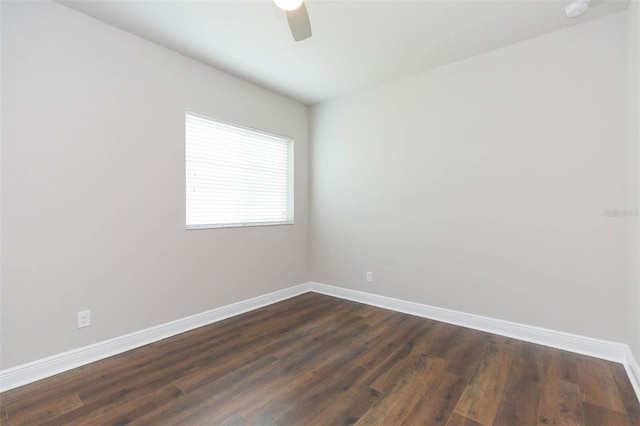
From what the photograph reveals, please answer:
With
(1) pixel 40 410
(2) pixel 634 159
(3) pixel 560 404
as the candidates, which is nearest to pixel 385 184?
(2) pixel 634 159

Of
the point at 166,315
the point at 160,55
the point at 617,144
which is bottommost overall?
the point at 166,315

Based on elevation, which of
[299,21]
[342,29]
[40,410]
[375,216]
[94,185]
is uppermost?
[342,29]

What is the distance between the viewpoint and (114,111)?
7.95 feet

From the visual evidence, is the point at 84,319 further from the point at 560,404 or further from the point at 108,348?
the point at 560,404

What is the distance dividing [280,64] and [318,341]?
2807 mm

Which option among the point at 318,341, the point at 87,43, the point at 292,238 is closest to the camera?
the point at 87,43

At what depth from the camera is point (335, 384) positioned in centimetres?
199

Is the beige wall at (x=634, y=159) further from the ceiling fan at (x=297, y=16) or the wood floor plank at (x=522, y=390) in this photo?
the ceiling fan at (x=297, y=16)

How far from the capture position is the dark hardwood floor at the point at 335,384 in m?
1.68

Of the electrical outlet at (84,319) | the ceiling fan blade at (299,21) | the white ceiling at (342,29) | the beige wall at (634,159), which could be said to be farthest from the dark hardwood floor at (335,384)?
the white ceiling at (342,29)

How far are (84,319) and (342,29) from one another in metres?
3.15

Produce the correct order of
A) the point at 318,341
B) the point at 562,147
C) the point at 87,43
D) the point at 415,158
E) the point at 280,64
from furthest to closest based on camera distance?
the point at 415,158 → the point at 280,64 → the point at 318,341 → the point at 562,147 → the point at 87,43

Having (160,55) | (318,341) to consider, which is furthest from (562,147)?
(160,55)

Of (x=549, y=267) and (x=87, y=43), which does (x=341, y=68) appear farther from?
(x=549, y=267)
